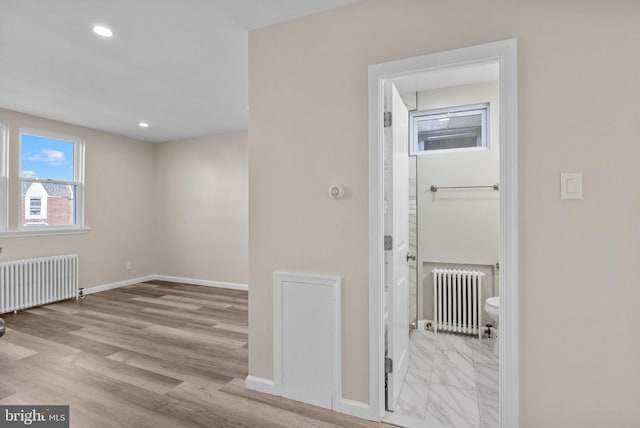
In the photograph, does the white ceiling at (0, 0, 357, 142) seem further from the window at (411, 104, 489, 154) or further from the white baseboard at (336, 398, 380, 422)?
the white baseboard at (336, 398, 380, 422)

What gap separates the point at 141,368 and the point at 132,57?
2.61 meters

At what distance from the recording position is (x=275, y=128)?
2.27 m

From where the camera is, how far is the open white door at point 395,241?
2.06 metres

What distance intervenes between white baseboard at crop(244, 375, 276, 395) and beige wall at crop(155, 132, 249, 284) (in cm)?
312

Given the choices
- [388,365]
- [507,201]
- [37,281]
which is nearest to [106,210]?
[37,281]

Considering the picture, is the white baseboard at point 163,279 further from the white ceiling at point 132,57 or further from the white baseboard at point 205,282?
the white ceiling at point 132,57

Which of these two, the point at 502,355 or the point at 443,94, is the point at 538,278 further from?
the point at 443,94

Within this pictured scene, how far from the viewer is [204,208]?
18.9 feet

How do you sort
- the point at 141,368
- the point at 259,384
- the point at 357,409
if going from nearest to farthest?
the point at 357,409 < the point at 259,384 < the point at 141,368

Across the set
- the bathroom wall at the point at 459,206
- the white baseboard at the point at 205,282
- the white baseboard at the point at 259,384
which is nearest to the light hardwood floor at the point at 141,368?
the white baseboard at the point at 259,384

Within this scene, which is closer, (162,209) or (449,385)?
(449,385)

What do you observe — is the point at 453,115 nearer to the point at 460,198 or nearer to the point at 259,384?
the point at 460,198

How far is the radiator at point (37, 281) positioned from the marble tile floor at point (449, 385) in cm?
480

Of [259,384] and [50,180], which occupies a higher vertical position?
[50,180]
